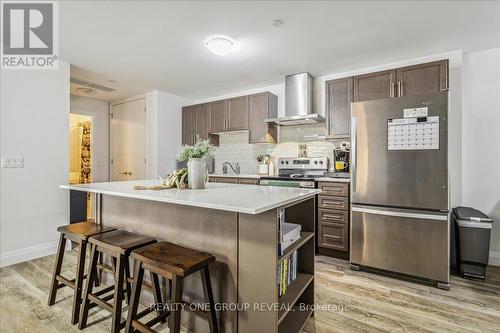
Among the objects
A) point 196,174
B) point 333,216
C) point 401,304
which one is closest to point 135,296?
point 196,174

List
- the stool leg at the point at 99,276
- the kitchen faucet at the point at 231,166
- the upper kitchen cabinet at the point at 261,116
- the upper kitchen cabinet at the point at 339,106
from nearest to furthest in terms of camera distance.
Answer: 1. the stool leg at the point at 99,276
2. the upper kitchen cabinet at the point at 339,106
3. the upper kitchen cabinet at the point at 261,116
4. the kitchen faucet at the point at 231,166

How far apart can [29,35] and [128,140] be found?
2603mm

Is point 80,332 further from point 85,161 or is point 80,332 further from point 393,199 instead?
point 85,161

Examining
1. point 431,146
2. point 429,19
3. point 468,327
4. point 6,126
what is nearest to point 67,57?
point 6,126

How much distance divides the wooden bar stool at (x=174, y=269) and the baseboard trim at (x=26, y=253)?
7.66 ft

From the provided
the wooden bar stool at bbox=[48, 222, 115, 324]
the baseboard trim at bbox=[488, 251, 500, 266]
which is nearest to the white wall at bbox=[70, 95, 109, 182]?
the wooden bar stool at bbox=[48, 222, 115, 324]

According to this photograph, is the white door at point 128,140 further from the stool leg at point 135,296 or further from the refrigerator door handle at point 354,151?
the refrigerator door handle at point 354,151

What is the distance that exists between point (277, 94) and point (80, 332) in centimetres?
380

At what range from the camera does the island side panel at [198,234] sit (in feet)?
5.02

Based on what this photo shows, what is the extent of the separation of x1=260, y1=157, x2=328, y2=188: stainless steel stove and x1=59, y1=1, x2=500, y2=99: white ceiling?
1.29 m

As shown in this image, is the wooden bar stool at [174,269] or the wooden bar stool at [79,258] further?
the wooden bar stool at [79,258]

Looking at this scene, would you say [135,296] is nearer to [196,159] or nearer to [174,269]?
[174,269]

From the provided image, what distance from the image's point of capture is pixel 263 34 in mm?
2527

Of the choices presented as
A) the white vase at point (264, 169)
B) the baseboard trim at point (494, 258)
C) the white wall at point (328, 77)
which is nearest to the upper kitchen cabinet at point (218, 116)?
the white wall at point (328, 77)
